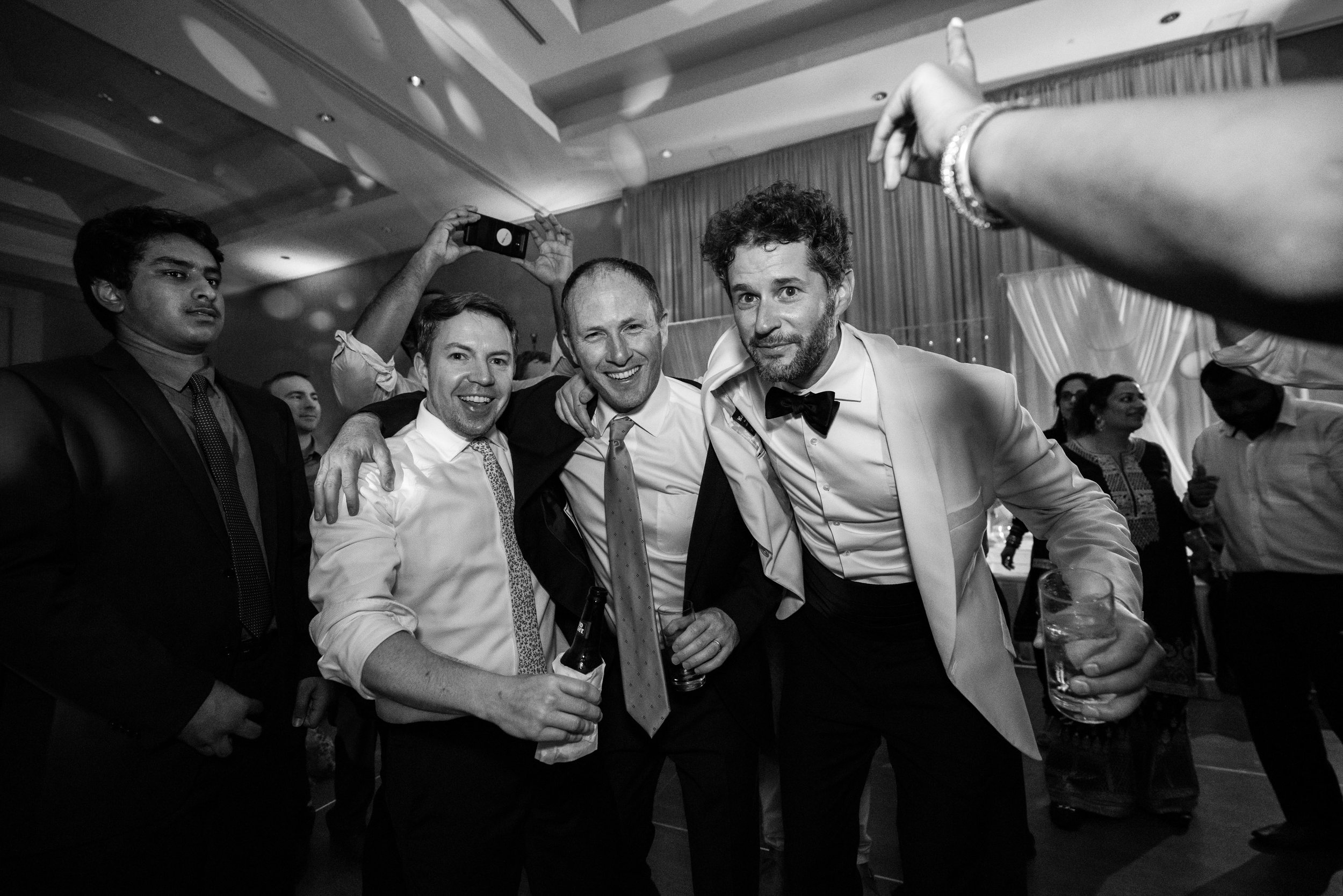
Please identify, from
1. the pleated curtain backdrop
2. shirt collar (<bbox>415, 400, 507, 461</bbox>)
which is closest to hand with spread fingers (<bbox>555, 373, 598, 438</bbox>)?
shirt collar (<bbox>415, 400, 507, 461</bbox>)

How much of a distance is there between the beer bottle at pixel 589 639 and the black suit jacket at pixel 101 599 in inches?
36.3

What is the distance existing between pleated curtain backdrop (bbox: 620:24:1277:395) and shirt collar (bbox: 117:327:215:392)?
18.0ft

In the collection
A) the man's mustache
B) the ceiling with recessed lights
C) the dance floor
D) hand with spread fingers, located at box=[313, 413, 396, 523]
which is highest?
the ceiling with recessed lights

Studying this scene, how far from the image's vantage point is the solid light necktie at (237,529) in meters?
1.68

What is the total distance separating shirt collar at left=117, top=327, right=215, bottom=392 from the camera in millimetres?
1778

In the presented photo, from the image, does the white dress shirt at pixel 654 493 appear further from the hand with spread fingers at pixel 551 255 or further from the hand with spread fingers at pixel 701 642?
the hand with spread fingers at pixel 551 255

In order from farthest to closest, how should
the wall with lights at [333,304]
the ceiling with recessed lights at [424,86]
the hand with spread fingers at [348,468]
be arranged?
the wall with lights at [333,304] → the ceiling with recessed lights at [424,86] → the hand with spread fingers at [348,468]

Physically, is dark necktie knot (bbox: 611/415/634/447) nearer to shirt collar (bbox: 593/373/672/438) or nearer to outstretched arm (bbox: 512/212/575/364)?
shirt collar (bbox: 593/373/672/438)

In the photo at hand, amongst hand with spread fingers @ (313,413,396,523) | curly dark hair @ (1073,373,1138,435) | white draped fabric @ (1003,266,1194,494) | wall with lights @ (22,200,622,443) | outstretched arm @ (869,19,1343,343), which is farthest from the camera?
wall with lights @ (22,200,622,443)

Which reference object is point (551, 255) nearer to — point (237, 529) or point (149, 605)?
point (237, 529)

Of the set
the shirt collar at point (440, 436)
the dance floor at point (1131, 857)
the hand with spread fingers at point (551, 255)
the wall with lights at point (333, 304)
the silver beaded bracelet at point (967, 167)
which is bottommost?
the dance floor at point (1131, 857)

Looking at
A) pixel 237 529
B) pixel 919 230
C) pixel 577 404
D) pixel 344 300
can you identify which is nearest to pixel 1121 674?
pixel 577 404

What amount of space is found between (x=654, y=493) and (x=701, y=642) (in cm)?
48

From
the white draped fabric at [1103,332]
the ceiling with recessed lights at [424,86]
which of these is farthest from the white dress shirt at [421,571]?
the white draped fabric at [1103,332]
